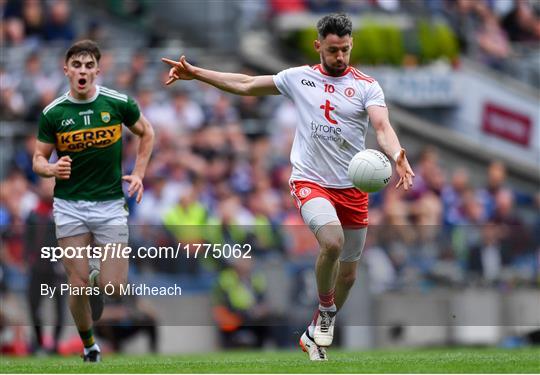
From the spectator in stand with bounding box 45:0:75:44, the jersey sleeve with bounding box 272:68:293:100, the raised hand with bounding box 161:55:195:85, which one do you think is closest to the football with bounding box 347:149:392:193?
the jersey sleeve with bounding box 272:68:293:100

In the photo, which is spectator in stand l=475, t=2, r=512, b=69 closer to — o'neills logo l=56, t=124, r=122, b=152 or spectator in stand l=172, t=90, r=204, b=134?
spectator in stand l=172, t=90, r=204, b=134

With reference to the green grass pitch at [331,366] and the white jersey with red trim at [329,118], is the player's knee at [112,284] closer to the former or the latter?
the green grass pitch at [331,366]

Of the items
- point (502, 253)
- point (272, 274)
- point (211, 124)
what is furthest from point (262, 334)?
point (211, 124)

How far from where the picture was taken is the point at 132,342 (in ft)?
59.3

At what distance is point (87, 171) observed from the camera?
12938 mm

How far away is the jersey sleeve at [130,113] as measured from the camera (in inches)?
516

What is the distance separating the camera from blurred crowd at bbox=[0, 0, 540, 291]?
18.9m

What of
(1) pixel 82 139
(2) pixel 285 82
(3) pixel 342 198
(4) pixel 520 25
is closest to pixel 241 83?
(2) pixel 285 82

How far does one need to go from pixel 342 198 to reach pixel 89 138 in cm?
227

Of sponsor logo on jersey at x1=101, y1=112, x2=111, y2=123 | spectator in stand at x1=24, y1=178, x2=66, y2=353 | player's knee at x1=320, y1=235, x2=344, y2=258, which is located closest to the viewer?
player's knee at x1=320, y1=235, x2=344, y2=258

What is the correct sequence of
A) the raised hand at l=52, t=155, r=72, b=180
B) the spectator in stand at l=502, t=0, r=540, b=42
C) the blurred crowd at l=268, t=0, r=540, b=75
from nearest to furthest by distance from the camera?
1. the raised hand at l=52, t=155, r=72, b=180
2. the blurred crowd at l=268, t=0, r=540, b=75
3. the spectator in stand at l=502, t=0, r=540, b=42

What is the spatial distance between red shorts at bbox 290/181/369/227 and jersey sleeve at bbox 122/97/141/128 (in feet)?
5.41

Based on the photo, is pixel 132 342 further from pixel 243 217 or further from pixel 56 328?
pixel 243 217

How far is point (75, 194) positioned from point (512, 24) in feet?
55.8
